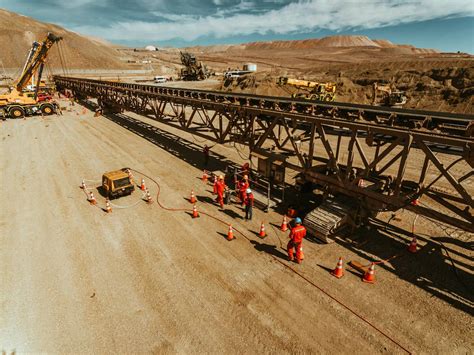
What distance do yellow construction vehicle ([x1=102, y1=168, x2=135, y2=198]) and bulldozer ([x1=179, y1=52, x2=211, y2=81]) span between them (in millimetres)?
75409

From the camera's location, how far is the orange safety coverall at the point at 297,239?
32.6ft

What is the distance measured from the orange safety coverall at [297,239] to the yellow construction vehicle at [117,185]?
10390mm

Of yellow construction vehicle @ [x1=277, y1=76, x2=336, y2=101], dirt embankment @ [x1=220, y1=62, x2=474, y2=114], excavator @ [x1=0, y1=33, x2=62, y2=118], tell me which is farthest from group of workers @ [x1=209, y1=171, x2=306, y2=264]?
excavator @ [x1=0, y1=33, x2=62, y2=118]

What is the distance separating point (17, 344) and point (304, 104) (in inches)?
581

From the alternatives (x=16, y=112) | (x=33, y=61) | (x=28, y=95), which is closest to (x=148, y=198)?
(x=16, y=112)

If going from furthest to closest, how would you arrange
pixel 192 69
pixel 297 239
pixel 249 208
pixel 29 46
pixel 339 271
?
1. pixel 29 46
2. pixel 192 69
3. pixel 249 208
4. pixel 297 239
5. pixel 339 271

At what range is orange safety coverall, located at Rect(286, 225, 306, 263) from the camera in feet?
32.6

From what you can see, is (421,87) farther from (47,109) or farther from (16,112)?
(16,112)

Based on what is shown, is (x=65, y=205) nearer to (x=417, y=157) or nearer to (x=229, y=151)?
(x=229, y=151)

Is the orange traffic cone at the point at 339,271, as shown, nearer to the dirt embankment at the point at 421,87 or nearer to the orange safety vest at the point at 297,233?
the orange safety vest at the point at 297,233

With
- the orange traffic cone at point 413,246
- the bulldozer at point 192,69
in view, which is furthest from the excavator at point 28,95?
the bulldozer at point 192,69

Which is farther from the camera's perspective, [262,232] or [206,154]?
[206,154]

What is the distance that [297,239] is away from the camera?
10039 mm

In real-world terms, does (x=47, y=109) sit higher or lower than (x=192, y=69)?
lower
